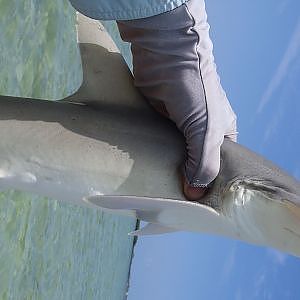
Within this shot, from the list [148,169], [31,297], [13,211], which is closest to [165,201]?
[148,169]

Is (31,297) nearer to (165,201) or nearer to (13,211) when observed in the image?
(13,211)

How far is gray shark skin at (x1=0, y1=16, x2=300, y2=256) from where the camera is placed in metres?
0.91

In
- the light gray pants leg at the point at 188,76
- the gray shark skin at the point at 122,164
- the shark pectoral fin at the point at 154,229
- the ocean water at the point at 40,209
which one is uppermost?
the light gray pants leg at the point at 188,76

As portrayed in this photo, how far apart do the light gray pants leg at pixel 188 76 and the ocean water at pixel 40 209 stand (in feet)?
3.61

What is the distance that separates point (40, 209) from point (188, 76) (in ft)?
5.51

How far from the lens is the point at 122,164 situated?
943 mm

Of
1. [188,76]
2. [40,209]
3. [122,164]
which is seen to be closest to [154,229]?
[122,164]

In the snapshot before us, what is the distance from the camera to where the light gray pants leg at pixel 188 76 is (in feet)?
2.76

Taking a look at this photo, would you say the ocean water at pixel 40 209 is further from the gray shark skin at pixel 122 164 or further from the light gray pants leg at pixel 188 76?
the light gray pants leg at pixel 188 76

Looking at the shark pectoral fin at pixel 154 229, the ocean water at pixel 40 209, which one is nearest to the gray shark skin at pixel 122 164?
the shark pectoral fin at pixel 154 229

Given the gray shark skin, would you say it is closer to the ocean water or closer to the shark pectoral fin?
the shark pectoral fin

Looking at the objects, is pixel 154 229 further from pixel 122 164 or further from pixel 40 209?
pixel 40 209

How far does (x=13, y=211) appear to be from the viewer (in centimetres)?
213

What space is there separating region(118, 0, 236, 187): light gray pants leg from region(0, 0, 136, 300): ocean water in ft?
3.61
